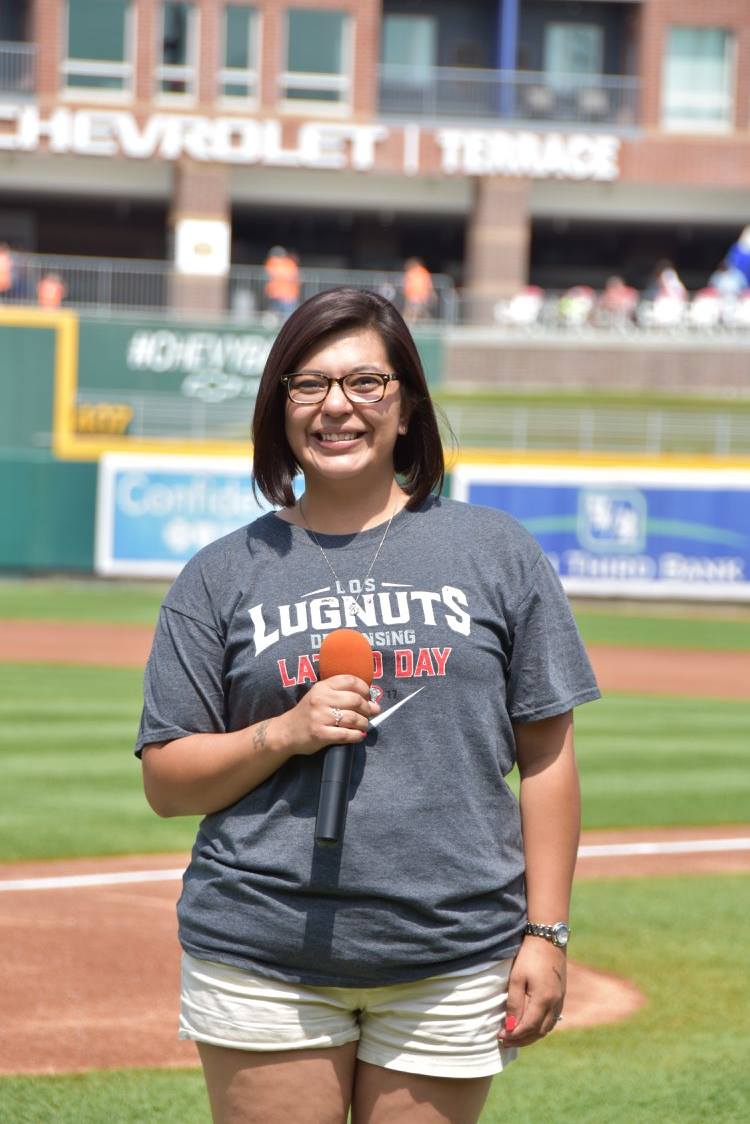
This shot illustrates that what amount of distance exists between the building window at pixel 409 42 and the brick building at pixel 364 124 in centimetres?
4

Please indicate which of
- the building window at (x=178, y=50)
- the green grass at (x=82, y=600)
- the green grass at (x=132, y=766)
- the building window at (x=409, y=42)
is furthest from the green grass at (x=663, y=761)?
the building window at (x=409, y=42)

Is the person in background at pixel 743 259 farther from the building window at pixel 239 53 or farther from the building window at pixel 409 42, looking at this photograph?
the building window at pixel 239 53

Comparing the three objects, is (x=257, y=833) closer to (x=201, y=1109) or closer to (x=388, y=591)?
(x=388, y=591)

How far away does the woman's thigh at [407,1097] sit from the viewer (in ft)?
9.41

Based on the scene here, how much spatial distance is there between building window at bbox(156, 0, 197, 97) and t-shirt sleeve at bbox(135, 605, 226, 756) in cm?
3836

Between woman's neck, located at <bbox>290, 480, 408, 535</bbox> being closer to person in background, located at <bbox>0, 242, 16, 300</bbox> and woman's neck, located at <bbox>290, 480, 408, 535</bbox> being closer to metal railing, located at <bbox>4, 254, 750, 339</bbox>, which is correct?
person in background, located at <bbox>0, 242, 16, 300</bbox>

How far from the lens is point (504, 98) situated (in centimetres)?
4038

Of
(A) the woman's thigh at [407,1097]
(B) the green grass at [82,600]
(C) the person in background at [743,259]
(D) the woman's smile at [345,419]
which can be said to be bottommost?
(B) the green grass at [82,600]

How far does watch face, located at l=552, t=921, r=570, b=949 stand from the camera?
2943mm

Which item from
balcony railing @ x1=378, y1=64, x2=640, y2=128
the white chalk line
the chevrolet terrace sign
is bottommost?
the white chalk line

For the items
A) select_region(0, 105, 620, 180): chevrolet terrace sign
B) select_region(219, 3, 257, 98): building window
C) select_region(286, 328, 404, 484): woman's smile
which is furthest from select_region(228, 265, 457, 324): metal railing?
select_region(286, 328, 404, 484): woman's smile

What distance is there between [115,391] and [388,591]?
3104 centimetres

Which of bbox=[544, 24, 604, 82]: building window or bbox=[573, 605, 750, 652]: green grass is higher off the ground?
bbox=[544, 24, 604, 82]: building window

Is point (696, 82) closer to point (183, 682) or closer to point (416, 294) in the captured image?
point (416, 294)
